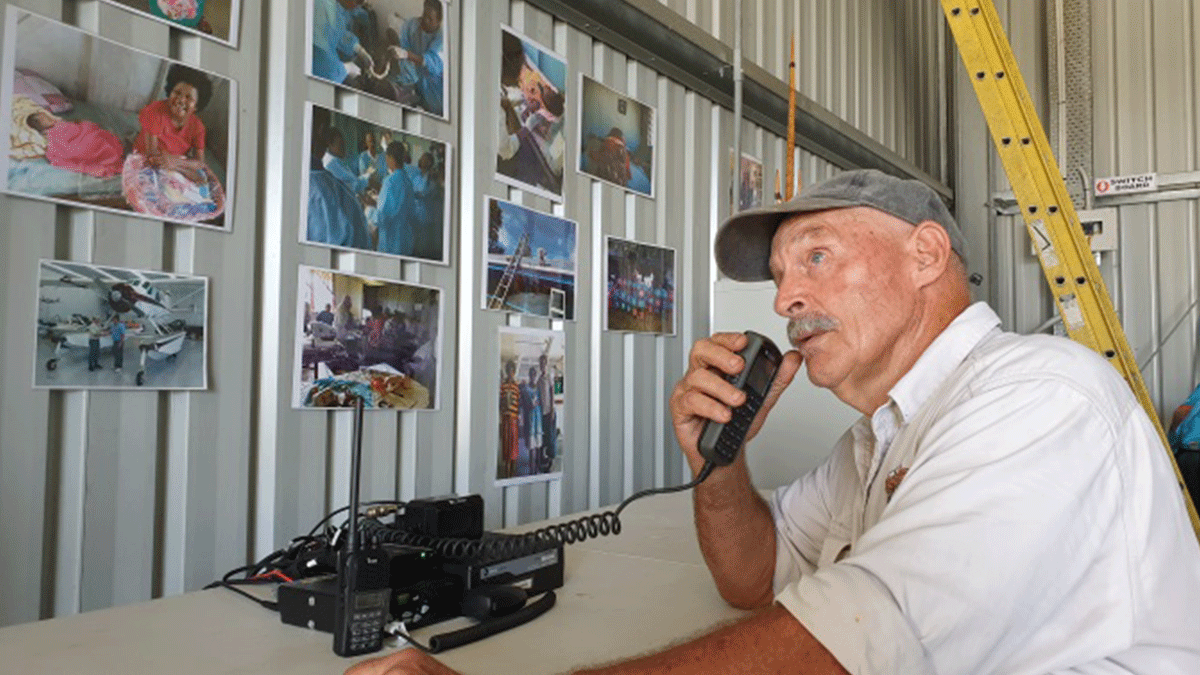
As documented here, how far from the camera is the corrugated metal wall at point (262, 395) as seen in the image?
1.35 metres

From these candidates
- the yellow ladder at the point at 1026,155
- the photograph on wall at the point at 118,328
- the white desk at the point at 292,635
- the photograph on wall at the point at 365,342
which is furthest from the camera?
the yellow ladder at the point at 1026,155

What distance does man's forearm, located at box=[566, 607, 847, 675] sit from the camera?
30.0 inches

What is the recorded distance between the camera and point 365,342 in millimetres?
1806

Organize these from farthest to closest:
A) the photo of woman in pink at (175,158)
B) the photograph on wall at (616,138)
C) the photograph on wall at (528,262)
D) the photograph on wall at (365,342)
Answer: the photograph on wall at (616,138), the photograph on wall at (528,262), the photograph on wall at (365,342), the photo of woman in pink at (175,158)

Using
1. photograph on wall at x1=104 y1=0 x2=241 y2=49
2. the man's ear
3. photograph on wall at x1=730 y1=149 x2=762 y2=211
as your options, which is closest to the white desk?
the man's ear

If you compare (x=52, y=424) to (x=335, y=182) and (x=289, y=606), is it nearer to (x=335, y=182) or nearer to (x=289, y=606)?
(x=289, y=606)

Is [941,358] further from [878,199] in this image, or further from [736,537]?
[736,537]

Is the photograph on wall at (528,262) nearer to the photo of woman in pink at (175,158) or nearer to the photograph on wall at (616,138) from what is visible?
the photograph on wall at (616,138)

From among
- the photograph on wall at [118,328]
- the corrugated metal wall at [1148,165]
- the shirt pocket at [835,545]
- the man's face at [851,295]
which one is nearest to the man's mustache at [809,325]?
the man's face at [851,295]

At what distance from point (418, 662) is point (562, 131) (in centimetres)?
184

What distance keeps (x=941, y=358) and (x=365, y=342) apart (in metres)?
1.17

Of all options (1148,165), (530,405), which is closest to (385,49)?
(530,405)

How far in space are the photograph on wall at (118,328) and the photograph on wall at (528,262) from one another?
2.46ft

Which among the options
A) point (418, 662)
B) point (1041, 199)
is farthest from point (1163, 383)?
point (418, 662)
